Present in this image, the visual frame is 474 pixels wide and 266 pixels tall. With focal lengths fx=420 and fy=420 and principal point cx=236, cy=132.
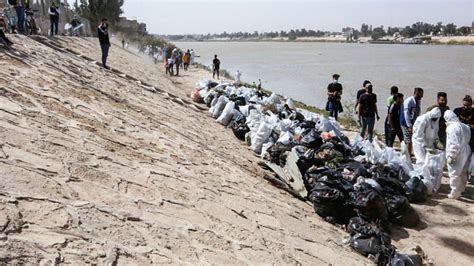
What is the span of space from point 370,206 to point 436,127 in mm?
2302

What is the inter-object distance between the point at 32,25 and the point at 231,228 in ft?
33.5

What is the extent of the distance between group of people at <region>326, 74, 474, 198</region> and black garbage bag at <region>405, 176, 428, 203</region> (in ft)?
1.32

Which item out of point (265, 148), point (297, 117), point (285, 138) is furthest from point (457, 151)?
point (297, 117)

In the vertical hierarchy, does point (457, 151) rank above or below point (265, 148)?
above

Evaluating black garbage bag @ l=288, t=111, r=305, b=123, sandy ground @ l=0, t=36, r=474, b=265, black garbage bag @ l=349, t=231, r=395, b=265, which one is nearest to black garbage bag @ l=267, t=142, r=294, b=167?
sandy ground @ l=0, t=36, r=474, b=265

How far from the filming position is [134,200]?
3.35 m

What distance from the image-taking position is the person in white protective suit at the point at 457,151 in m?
5.46

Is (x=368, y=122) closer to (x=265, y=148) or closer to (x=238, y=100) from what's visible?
(x=265, y=148)

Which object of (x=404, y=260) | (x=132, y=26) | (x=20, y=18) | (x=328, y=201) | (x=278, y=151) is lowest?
(x=404, y=260)

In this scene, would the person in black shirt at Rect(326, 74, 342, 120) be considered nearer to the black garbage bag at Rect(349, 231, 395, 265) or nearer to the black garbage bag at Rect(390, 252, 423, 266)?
the black garbage bag at Rect(349, 231, 395, 265)

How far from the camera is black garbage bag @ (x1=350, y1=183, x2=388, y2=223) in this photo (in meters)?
4.63

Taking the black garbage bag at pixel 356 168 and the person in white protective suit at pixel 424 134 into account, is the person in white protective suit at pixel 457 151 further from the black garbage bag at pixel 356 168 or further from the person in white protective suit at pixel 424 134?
the black garbage bag at pixel 356 168

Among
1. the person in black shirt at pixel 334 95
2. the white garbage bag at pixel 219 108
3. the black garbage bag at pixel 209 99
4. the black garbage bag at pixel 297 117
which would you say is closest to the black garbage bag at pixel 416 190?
the black garbage bag at pixel 297 117

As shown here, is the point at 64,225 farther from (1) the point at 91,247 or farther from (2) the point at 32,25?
(2) the point at 32,25
